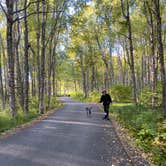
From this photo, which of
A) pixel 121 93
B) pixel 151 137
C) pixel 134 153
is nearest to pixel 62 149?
pixel 134 153

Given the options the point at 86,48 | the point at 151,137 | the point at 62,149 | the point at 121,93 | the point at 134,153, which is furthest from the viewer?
the point at 86,48

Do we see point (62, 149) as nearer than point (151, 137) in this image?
Yes

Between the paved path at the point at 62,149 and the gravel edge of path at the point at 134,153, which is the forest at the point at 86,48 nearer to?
the gravel edge of path at the point at 134,153

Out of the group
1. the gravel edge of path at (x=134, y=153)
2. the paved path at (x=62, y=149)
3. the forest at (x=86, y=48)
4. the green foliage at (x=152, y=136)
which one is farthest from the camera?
the forest at (x=86, y=48)

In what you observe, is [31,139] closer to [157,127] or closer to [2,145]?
[2,145]

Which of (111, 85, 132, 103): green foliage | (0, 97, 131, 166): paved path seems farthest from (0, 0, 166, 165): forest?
(0, 97, 131, 166): paved path

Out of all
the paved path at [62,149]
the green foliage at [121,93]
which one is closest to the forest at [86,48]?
the green foliage at [121,93]

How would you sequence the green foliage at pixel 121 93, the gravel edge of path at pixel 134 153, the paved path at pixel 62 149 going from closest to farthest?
the paved path at pixel 62 149, the gravel edge of path at pixel 134 153, the green foliage at pixel 121 93

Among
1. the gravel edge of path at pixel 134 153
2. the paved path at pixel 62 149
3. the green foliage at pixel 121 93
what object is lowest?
the gravel edge of path at pixel 134 153

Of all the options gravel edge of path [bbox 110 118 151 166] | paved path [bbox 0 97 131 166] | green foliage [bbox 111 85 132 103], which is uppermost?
green foliage [bbox 111 85 132 103]

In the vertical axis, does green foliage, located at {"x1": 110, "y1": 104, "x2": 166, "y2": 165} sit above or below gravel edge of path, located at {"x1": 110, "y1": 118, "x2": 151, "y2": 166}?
above

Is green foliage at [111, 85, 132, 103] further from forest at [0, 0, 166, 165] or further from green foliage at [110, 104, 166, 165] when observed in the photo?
green foliage at [110, 104, 166, 165]

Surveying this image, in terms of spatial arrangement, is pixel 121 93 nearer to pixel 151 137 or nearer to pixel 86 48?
pixel 86 48

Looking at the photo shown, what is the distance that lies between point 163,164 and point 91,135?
4.85 meters
